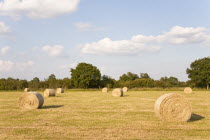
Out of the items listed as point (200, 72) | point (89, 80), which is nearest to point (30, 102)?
point (89, 80)

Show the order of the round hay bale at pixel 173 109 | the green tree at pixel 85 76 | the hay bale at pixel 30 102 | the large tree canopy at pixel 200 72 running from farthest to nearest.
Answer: the green tree at pixel 85 76 < the large tree canopy at pixel 200 72 < the hay bale at pixel 30 102 < the round hay bale at pixel 173 109

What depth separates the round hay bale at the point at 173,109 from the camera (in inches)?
496

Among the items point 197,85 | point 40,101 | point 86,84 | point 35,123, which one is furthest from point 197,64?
point 35,123

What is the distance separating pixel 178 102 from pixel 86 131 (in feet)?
18.9

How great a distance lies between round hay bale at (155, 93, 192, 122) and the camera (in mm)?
12609

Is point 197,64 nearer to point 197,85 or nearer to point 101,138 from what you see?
point 197,85

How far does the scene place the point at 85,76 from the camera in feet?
232

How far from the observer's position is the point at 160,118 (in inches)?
512

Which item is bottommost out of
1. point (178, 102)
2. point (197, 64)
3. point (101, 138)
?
point (101, 138)

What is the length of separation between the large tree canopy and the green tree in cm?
2713

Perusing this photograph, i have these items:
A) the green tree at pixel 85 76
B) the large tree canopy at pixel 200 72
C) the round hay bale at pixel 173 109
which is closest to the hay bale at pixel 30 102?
the round hay bale at pixel 173 109

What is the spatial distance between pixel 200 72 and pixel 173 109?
→ 2380 inches

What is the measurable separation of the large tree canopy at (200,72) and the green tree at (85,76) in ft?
89.0

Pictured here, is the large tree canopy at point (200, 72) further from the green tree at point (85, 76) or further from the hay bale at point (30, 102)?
the hay bale at point (30, 102)
